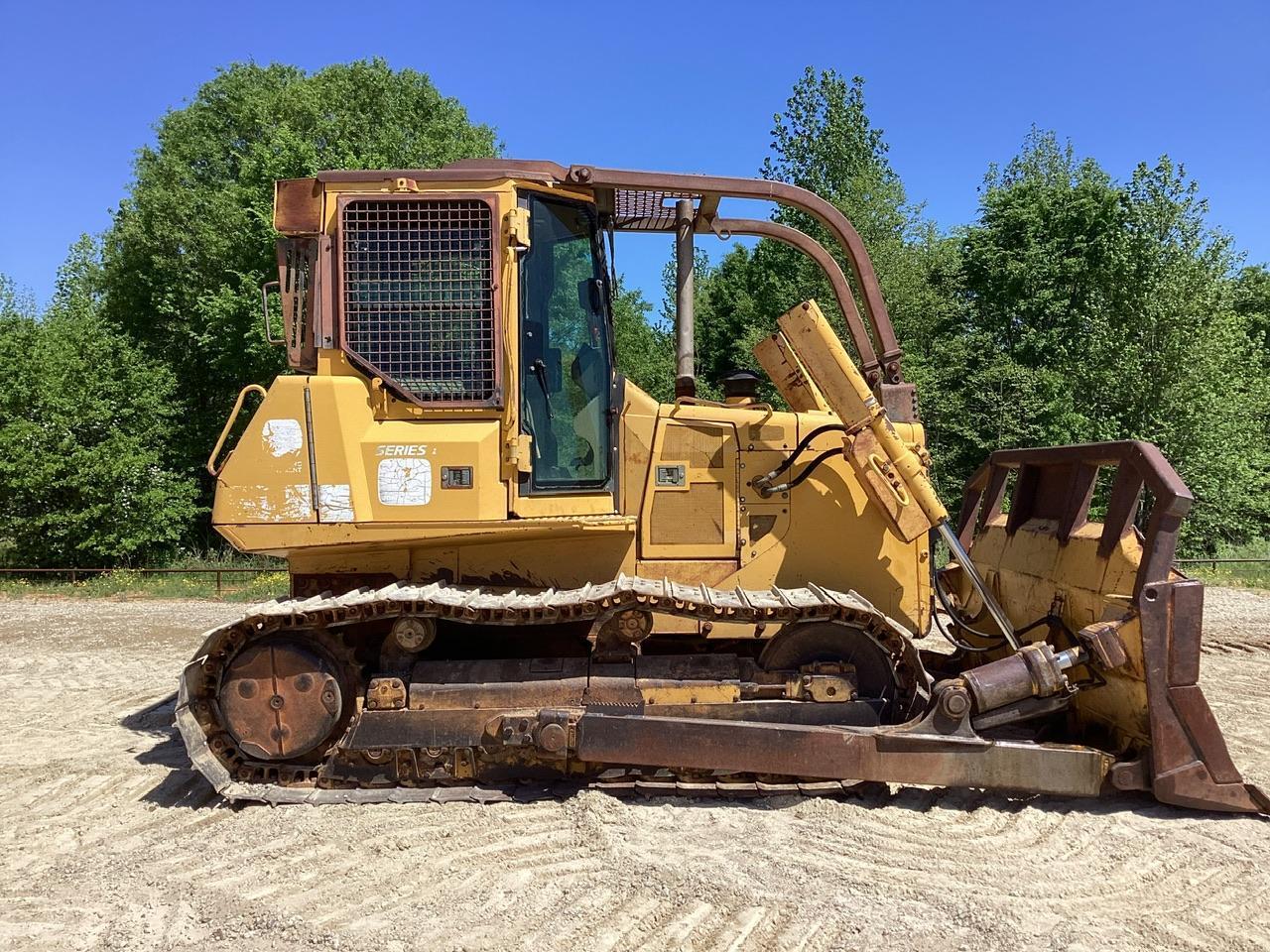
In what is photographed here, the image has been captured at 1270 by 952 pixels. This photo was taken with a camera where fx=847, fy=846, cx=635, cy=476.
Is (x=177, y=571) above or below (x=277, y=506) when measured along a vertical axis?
below

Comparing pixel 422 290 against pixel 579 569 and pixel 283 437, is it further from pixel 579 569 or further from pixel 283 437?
pixel 579 569

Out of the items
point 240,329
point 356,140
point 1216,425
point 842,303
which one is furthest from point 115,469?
point 1216,425

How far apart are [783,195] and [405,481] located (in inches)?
107

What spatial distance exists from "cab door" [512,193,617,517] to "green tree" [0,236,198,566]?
17.0 metres

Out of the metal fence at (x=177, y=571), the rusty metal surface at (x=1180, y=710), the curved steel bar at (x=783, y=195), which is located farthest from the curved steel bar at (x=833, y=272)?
the metal fence at (x=177, y=571)

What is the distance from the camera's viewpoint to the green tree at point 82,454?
17812 millimetres

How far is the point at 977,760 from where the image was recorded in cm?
434

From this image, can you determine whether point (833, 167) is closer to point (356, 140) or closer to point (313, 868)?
point (356, 140)

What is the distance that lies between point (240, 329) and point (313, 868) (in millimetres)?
19169

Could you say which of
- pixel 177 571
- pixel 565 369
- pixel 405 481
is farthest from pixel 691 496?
pixel 177 571

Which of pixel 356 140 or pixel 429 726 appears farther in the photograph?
pixel 356 140

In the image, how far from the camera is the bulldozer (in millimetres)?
4352

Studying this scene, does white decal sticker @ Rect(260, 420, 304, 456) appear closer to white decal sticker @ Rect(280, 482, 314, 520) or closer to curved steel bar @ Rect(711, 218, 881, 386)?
white decal sticker @ Rect(280, 482, 314, 520)

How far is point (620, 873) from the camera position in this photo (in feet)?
12.3
